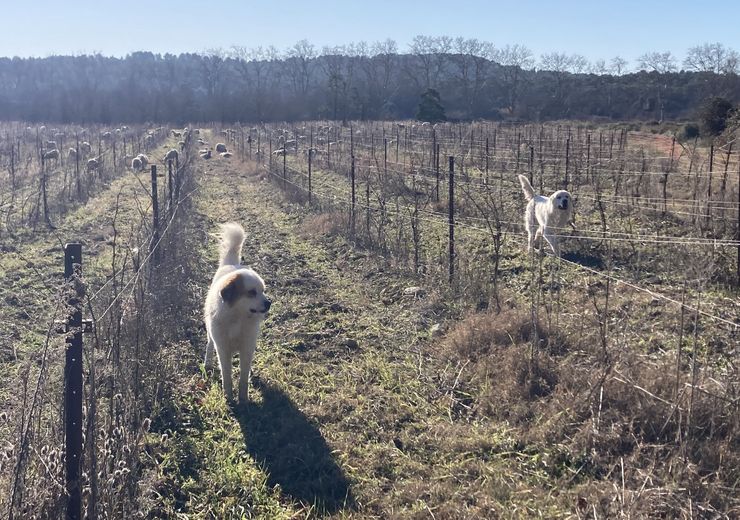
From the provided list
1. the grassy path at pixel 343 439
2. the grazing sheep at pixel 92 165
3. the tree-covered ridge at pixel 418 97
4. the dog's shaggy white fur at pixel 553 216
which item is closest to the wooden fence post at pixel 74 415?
the grassy path at pixel 343 439

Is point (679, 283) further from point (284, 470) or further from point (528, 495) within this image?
point (284, 470)

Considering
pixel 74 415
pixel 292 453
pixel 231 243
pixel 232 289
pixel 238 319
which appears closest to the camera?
pixel 74 415

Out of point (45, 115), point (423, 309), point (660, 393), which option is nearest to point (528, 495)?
point (660, 393)

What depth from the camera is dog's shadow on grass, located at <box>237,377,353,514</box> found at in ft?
12.4

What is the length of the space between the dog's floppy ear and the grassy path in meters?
0.85

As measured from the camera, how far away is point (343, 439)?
4.41 meters

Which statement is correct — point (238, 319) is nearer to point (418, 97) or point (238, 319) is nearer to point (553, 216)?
point (553, 216)

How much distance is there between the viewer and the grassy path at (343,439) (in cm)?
368

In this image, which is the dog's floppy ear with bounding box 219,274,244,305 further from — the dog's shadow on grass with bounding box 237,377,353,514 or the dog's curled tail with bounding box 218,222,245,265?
the dog's curled tail with bounding box 218,222,245,265

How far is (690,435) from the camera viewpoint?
3.91 m

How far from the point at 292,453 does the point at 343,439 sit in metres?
0.38

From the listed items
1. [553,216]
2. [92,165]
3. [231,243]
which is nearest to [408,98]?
[92,165]

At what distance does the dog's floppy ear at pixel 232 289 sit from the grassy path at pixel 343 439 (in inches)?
33.6

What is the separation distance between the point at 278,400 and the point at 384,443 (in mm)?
1104
